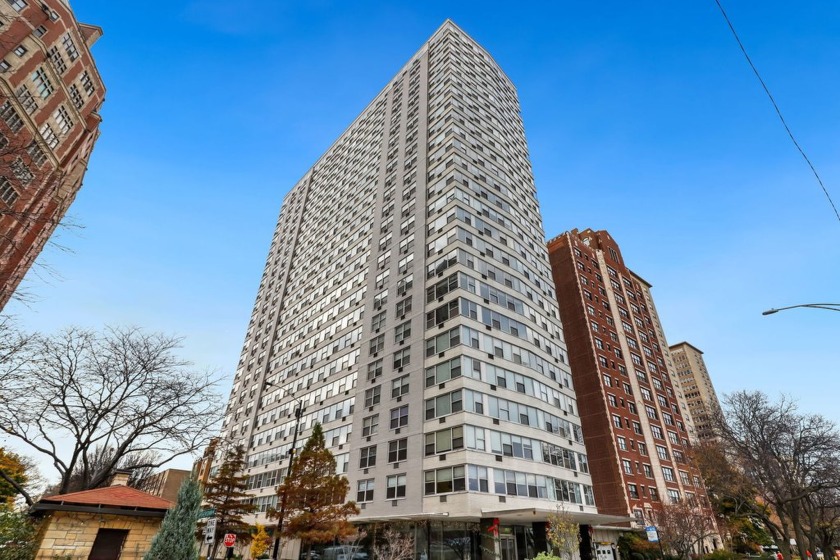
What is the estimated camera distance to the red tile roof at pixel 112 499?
1531cm

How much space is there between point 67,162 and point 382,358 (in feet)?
161

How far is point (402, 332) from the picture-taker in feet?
134

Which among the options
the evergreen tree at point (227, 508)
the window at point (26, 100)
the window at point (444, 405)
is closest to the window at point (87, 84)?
the window at point (26, 100)

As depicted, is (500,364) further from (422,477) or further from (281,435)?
(281,435)

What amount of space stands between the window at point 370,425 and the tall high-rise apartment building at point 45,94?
1204 inches

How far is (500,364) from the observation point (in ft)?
120

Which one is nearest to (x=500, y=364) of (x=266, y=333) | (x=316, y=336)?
(x=316, y=336)

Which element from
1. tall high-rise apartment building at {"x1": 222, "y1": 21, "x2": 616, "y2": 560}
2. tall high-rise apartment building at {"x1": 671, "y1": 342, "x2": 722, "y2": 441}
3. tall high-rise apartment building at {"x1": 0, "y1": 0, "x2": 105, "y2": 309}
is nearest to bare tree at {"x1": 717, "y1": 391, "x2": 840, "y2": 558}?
tall high-rise apartment building at {"x1": 222, "y1": 21, "x2": 616, "y2": 560}

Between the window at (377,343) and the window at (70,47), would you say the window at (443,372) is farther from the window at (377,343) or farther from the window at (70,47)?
the window at (70,47)

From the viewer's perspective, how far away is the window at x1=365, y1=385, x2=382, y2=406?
40.0 meters

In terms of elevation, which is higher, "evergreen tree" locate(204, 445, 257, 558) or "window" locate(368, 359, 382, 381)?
"window" locate(368, 359, 382, 381)

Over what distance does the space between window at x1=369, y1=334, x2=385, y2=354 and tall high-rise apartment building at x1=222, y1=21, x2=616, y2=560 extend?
0.94 feet

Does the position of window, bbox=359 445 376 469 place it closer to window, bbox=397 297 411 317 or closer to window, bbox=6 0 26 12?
window, bbox=397 297 411 317

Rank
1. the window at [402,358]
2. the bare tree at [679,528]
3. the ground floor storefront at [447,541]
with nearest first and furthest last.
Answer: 1. the ground floor storefront at [447,541]
2. the window at [402,358]
3. the bare tree at [679,528]
